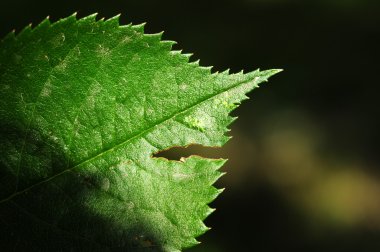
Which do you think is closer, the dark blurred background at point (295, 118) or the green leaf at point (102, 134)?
the green leaf at point (102, 134)

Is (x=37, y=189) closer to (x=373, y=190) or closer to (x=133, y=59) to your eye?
(x=133, y=59)

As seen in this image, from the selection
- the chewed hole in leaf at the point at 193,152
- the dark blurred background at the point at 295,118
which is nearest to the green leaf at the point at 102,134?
the chewed hole in leaf at the point at 193,152

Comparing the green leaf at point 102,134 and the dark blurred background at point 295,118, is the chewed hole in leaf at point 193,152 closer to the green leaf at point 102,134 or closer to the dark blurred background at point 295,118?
the dark blurred background at point 295,118

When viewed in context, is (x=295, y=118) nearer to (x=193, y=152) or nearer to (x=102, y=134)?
(x=193, y=152)

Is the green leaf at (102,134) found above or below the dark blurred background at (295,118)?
below

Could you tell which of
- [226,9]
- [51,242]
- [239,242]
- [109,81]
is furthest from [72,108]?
[226,9]
